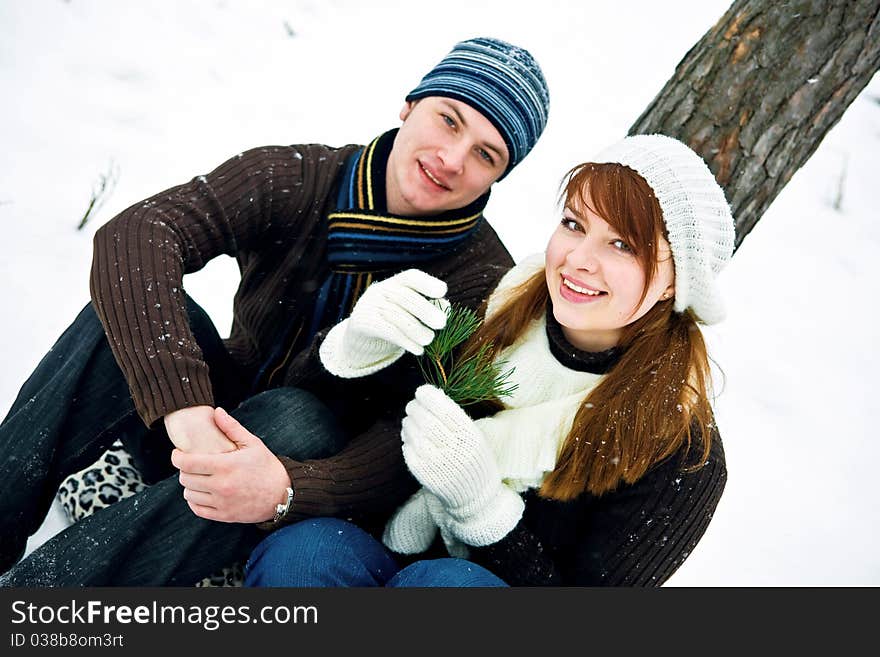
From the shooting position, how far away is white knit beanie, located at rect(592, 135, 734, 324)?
1.53 m

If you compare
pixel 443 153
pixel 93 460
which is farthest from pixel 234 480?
pixel 443 153

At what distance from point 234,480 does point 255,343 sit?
68 cm

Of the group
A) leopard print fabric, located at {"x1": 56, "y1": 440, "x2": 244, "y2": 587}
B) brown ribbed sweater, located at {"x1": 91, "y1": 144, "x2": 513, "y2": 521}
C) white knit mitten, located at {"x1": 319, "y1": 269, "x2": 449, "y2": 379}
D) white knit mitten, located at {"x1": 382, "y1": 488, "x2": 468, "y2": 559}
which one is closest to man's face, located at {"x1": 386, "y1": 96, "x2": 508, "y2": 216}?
brown ribbed sweater, located at {"x1": 91, "y1": 144, "x2": 513, "y2": 521}

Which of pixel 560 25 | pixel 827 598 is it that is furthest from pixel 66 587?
pixel 560 25

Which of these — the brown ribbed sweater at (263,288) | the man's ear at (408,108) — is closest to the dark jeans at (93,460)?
the brown ribbed sweater at (263,288)

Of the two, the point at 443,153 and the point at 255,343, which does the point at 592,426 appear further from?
the point at 255,343

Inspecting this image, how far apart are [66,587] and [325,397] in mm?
701

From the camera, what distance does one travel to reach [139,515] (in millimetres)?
1628

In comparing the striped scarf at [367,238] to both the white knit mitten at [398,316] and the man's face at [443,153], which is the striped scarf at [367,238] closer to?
the man's face at [443,153]

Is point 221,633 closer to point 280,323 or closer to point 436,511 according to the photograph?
point 436,511

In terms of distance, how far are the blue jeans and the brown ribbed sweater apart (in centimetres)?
6

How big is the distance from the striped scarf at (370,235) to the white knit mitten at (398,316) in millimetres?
269

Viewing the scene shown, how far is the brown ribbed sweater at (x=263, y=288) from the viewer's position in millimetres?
1613

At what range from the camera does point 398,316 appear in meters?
1.62
